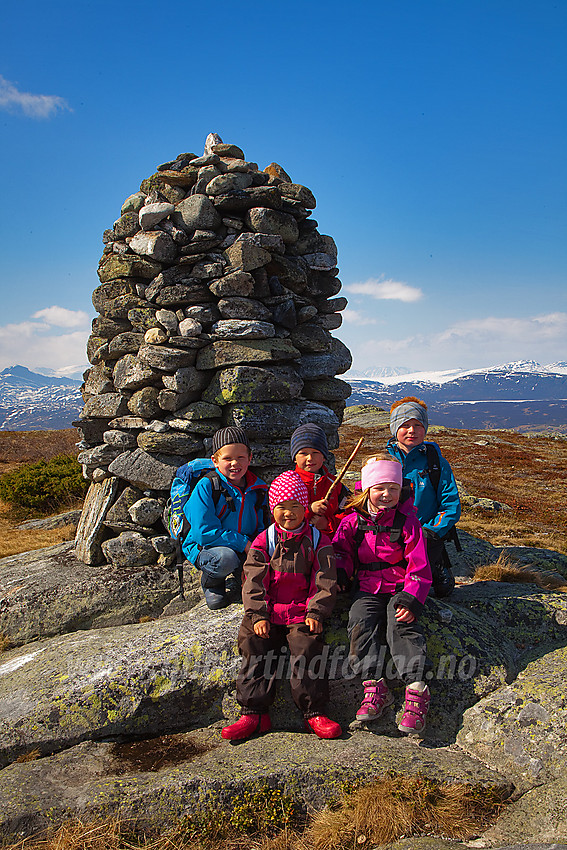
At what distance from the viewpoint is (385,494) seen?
543cm

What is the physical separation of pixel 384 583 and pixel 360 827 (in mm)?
2159

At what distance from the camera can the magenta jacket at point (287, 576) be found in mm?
5238

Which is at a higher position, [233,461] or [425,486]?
[233,461]

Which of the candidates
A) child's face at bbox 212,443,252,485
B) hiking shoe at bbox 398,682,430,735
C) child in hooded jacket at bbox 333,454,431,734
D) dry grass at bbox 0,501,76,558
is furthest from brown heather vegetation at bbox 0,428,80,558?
hiking shoe at bbox 398,682,430,735

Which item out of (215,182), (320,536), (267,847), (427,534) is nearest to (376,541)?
(320,536)

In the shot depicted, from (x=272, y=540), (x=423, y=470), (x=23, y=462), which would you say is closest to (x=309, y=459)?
(x=272, y=540)

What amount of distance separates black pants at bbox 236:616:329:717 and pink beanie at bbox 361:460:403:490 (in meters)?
1.69

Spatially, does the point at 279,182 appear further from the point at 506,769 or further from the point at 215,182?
the point at 506,769

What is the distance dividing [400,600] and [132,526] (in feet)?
16.4

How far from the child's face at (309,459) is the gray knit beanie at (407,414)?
114cm

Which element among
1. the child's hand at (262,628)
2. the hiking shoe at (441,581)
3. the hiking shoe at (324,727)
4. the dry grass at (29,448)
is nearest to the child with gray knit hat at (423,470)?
the hiking shoe at (441,581)

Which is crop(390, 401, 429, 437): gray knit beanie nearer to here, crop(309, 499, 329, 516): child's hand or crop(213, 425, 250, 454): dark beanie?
crop(309, 499, 329, 516): child's hand

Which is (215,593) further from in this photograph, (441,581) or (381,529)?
(441,581)

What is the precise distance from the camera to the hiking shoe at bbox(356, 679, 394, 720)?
16.3 feet
